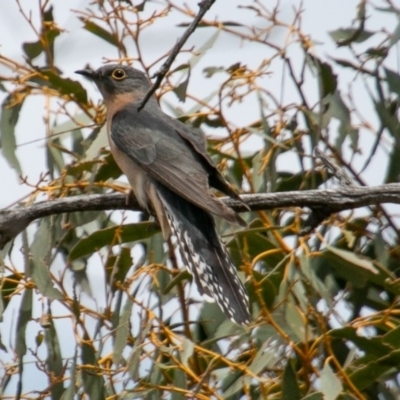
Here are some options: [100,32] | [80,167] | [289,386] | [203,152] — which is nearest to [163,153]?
[203,152]

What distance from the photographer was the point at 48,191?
4430mm

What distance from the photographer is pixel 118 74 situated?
5.77 m

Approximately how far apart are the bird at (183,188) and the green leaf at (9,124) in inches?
17.5

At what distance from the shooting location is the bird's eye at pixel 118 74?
18.8 feet

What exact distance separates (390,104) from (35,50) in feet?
5.55

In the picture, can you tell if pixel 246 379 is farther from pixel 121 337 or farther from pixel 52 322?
pixel 52 322

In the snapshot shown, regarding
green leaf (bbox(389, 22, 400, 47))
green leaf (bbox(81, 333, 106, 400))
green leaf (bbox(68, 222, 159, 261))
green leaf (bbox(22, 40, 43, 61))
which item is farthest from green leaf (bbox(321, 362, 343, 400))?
green leaf (bbox(22, 40, 43, 61))

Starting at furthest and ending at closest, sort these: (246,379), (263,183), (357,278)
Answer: (263,183) → (357,278) → (246,379)

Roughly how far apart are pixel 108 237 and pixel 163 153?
59 cm

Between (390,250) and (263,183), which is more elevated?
(263,183)

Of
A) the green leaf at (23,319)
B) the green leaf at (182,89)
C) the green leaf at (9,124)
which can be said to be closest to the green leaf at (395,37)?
the green leaf at (182,89)

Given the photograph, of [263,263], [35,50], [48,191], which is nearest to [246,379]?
[263,263]

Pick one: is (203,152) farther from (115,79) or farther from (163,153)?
(115,79)

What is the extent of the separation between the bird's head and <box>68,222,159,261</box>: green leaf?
1429mm
